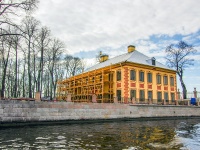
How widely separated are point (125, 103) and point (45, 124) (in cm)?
961

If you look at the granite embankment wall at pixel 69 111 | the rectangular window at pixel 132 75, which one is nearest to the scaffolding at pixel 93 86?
the rectangular window at pixel 132 75

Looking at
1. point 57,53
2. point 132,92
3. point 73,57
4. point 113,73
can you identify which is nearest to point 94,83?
point 113,73

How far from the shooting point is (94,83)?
93.0ft

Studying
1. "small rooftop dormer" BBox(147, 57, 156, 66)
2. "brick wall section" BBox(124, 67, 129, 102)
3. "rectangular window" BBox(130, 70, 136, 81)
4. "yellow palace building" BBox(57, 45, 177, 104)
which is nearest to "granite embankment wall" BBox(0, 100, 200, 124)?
"yellow palace building" BBox(57, 45, 177, 104)

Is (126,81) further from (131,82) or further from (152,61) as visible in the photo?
(152,61)

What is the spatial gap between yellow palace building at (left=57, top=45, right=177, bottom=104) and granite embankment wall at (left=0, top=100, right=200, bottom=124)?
1364 mm

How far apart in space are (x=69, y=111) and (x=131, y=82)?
33.3ft

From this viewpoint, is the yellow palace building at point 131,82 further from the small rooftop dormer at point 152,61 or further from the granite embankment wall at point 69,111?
the granite embankment wall at point 69,111

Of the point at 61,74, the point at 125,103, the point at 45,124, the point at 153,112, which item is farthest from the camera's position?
the point at 61,74

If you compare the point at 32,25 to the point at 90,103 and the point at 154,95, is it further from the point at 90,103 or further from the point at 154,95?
the point at 154,95

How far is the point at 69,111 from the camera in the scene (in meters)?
19.7

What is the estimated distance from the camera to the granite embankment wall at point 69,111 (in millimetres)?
16656

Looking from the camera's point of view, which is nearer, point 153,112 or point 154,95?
point 153,112

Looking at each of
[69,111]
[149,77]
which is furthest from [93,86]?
[69,111]
